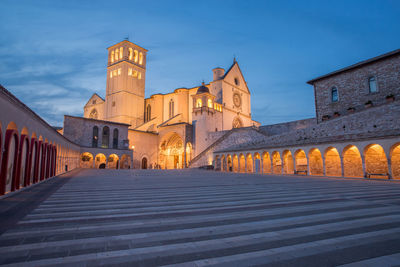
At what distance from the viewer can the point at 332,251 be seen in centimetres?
263

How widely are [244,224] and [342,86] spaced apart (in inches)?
989

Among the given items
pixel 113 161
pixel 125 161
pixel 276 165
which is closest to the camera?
pixel 276 165

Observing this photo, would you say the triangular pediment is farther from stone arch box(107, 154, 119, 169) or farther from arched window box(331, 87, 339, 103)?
stone arch box(107, 154, 119, 169)

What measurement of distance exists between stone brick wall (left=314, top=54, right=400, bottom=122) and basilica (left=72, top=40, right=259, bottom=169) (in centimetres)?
1659

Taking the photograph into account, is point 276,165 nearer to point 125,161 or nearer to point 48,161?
point 48,161

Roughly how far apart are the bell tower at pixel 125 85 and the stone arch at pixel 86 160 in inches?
601

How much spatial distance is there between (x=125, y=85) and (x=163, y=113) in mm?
10389

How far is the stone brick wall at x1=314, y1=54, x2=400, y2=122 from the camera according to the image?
1986cm

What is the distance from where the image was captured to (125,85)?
5019 cm

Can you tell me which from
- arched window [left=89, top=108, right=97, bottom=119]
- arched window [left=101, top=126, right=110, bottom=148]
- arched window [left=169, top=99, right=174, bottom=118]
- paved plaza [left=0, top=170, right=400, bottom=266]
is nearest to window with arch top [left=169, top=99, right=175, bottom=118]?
arched window [left=169, top=99, right=174, bottom=118]

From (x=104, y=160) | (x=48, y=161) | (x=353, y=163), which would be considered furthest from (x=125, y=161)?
(x=353, y=163)

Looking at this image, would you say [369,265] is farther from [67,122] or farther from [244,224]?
[67,122]

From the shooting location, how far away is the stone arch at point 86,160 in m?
34.7

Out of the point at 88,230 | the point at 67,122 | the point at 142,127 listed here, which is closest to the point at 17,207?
the point at 88,230
